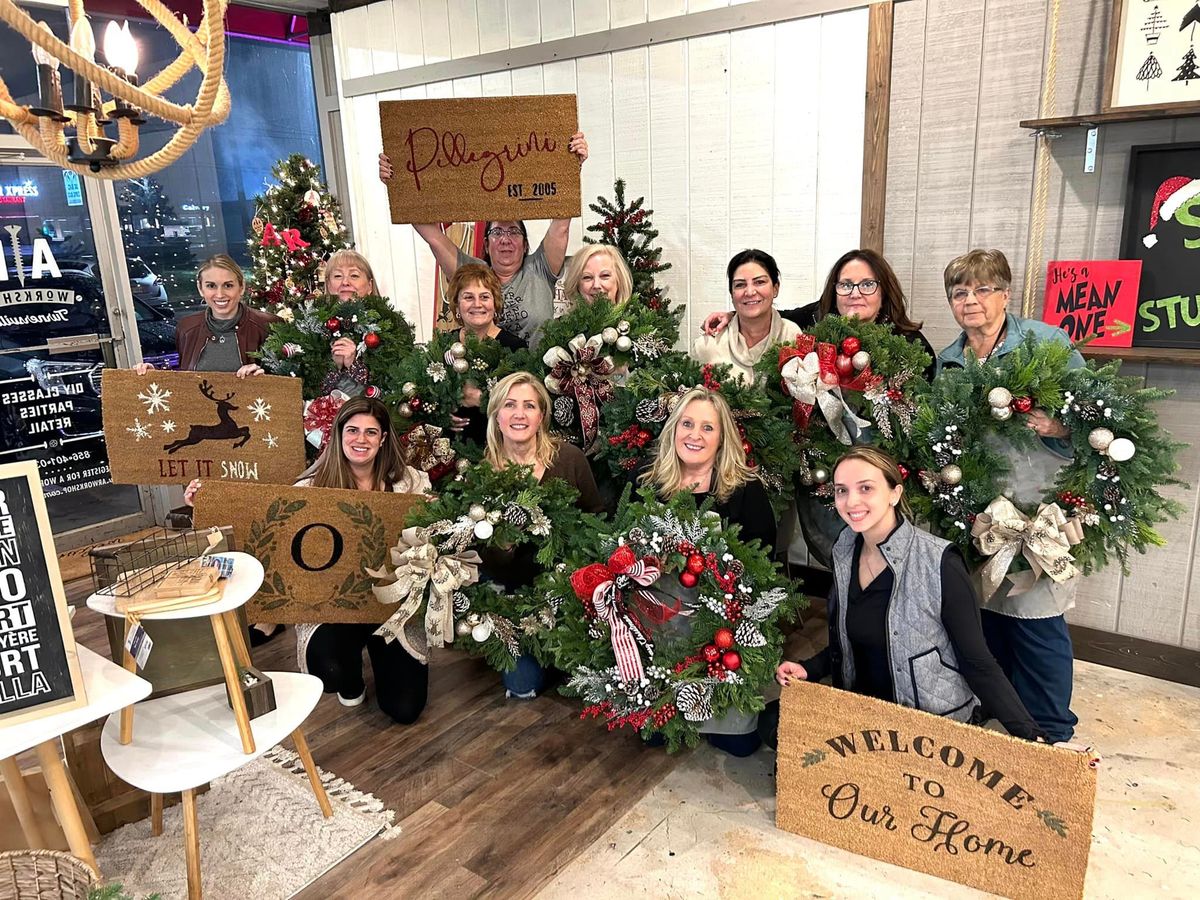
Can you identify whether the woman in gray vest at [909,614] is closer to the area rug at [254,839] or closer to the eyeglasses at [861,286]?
the eyeglasses at [861,286]

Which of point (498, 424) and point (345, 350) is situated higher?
point (345, 350)

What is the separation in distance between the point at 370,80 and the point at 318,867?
4.30 metres

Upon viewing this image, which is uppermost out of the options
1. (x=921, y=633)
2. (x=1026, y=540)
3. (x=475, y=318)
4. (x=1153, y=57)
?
(x=1153, y=57)

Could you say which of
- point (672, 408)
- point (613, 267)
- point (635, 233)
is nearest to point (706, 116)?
point (635, 233)

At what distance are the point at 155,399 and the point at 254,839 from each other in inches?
62.8

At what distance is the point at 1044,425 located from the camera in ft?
7.79

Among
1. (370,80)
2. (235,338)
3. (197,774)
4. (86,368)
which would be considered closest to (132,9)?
(370,80)

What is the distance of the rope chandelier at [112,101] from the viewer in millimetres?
1505

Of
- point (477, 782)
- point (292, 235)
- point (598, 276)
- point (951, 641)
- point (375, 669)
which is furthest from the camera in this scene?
point (292, 235)

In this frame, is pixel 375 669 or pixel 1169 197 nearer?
pixel 1169 197

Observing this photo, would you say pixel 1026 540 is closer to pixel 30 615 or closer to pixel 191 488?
pixel 30 615

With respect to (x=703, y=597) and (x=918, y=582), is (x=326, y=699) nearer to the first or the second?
(x=703, y=597)

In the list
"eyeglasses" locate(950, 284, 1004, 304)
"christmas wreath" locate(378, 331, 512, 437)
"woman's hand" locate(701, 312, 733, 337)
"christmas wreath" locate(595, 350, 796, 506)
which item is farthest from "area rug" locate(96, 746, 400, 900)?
"eyeglasses" locate(950, 284, 1004, 304)

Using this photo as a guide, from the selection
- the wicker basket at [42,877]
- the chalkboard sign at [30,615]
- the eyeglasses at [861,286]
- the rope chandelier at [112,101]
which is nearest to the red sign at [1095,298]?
the eyeglasses at [861,286]
